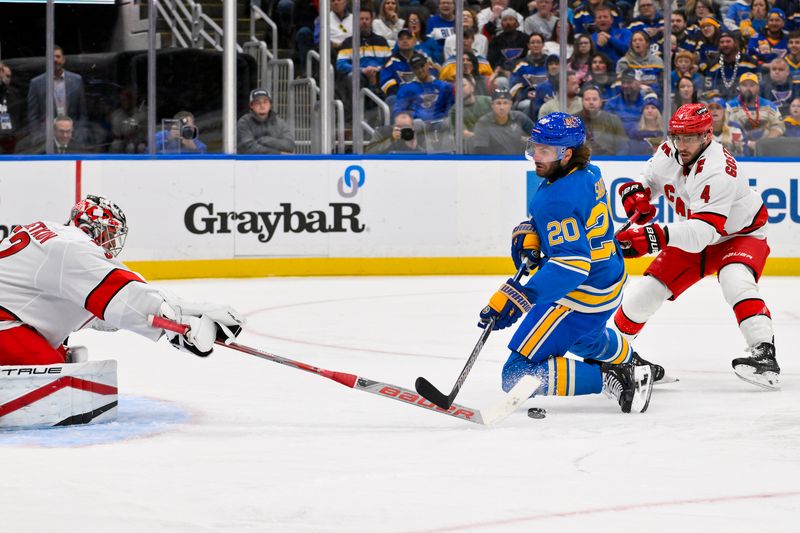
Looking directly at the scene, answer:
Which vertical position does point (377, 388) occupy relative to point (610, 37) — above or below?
below

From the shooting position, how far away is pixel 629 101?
343 inches

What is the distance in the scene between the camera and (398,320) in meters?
6.16

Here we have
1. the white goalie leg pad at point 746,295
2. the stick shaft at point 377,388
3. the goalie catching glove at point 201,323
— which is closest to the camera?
the goalie catching glove at point 201,323

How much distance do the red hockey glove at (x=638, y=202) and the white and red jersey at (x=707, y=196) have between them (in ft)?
0.29

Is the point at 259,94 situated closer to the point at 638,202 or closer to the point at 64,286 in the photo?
the point at 638,202

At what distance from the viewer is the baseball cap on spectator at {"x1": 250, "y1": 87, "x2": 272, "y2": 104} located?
8.31 meters

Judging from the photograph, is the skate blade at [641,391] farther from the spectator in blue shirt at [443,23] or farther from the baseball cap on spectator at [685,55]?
the baseball cap on spectator at [685,55]

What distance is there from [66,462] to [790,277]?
6460 mm

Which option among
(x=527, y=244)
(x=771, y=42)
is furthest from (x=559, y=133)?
(x=771, y=42)

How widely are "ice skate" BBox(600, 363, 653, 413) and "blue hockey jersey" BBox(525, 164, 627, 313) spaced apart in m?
0.19

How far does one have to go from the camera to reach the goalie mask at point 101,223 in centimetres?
337

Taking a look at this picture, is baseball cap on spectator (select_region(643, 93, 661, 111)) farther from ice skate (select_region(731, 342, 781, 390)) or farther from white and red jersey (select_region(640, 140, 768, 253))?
ice skate (select_region(731, 342, 781, 390))

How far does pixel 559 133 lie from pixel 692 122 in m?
0.81

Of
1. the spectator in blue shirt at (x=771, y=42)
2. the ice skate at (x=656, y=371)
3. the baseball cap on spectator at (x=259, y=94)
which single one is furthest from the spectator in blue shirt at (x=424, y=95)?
the ice skate at (x=656, y=371)
